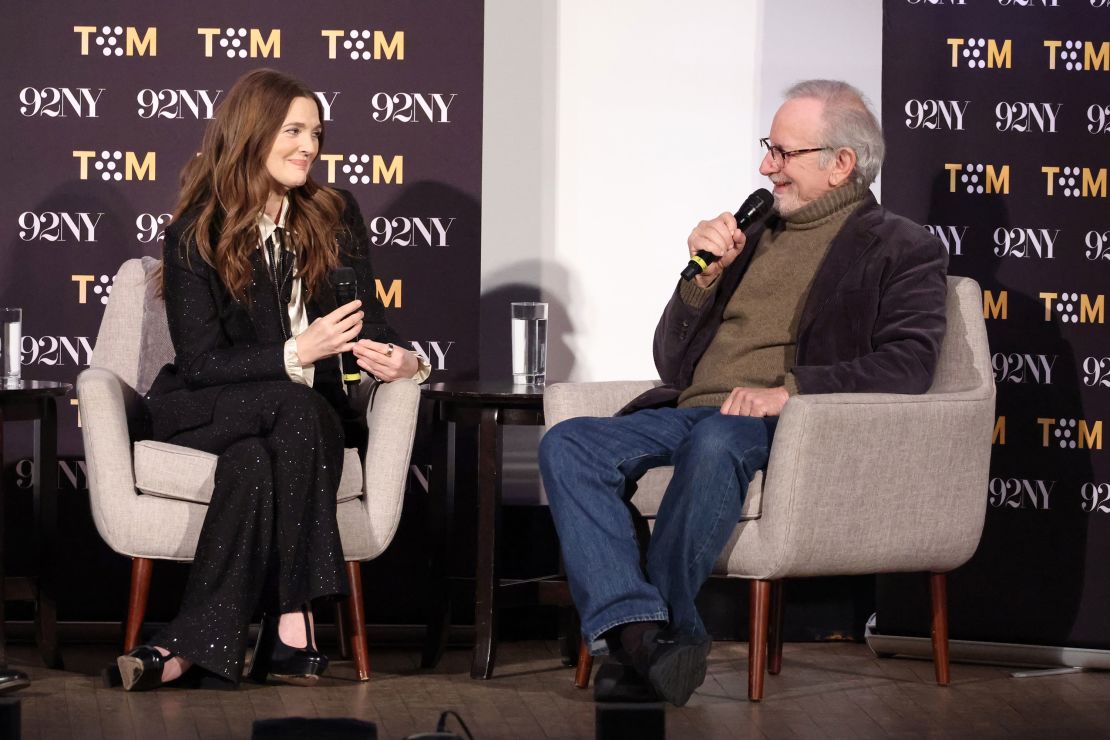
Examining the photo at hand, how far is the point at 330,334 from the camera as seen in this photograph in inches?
138

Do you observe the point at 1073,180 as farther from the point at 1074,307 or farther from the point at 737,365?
the point at 737,365

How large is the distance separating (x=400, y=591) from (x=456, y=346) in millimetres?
700

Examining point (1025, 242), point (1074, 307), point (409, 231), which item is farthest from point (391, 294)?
point (1074, 307)

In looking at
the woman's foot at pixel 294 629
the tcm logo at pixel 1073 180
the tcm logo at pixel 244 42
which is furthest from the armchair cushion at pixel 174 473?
the tcm logo at pixel 1073 180

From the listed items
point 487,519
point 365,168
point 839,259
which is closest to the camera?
point 839,259

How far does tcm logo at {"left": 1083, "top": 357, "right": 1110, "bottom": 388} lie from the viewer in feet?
12.9

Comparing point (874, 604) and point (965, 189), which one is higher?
point (965, 189)

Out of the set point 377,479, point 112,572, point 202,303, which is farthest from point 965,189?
point 112,572

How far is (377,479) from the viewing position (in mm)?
3570

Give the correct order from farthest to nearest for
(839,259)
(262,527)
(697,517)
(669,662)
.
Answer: (839,259) → (262,527) → (697,517) → (669,662)

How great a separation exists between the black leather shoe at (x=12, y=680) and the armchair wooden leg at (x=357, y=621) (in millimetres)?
722

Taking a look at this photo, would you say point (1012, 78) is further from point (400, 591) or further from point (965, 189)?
point (400, 591)

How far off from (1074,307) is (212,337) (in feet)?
7.03

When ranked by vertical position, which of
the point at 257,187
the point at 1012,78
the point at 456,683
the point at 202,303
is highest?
the point at 1012,78
